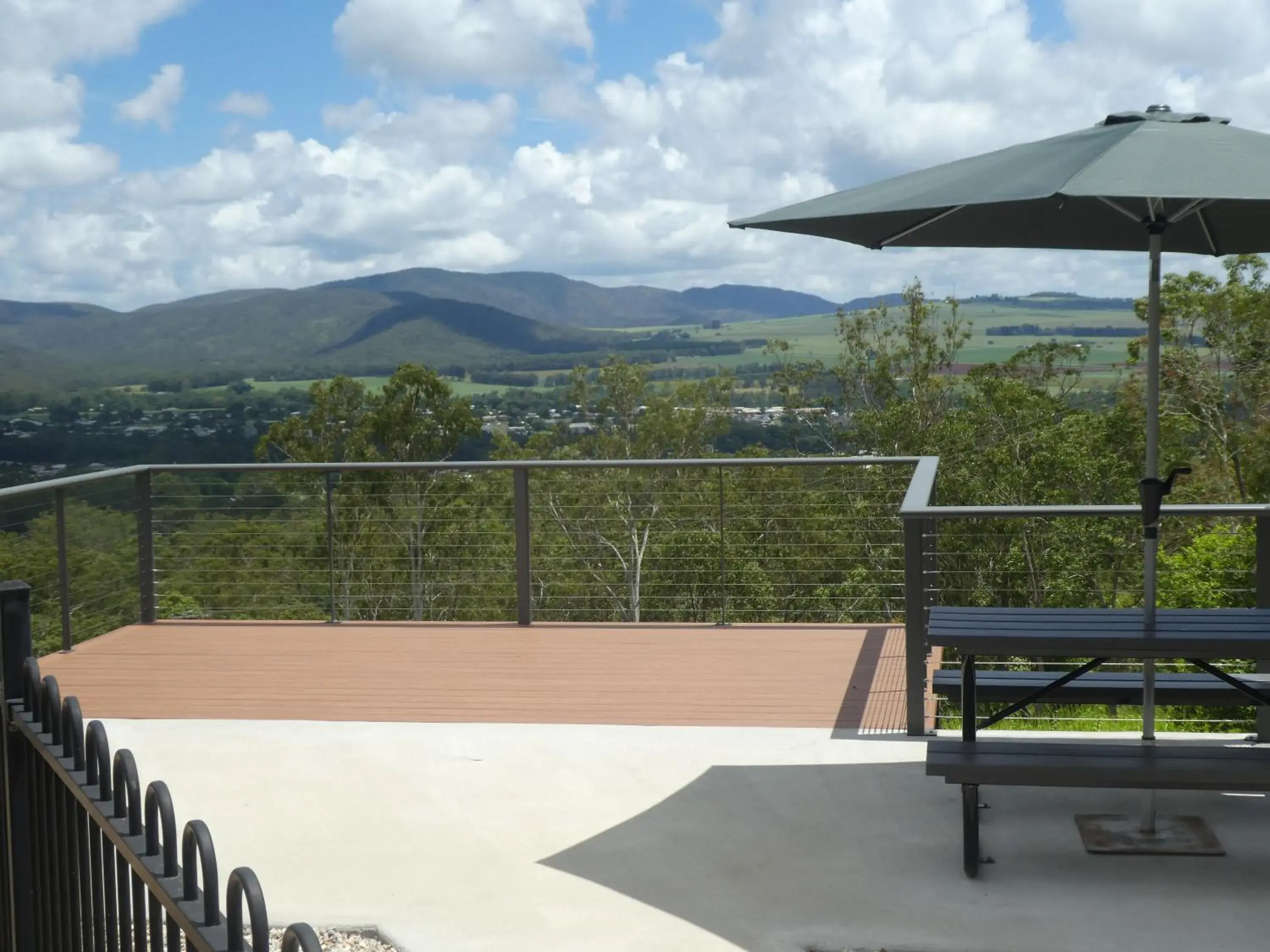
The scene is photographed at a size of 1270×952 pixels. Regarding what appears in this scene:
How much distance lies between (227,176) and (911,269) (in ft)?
169

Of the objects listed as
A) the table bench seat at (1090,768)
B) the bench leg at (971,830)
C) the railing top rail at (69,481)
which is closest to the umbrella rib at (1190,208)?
the table bench seat at (1090,768)

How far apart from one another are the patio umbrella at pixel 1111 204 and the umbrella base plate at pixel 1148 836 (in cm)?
7

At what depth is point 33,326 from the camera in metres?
78.3

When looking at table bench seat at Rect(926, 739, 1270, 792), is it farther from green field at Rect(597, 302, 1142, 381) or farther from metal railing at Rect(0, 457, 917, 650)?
green field at Rect(597, 302, 1142, 381)

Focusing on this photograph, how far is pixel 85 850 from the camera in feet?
7.64

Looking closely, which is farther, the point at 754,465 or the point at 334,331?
the point at 334,331

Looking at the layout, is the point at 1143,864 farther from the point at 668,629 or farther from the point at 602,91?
the point at 602,91

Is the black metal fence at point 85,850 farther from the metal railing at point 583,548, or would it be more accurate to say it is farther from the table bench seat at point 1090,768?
the metal railing at point 583,548

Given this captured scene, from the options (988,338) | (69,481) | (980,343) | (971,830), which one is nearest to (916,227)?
(971,830)

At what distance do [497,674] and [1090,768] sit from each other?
3.63 metres

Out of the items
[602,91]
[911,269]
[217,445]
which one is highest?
[602,91]

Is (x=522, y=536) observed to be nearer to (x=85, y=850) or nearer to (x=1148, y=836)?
(x=1148, y=836)

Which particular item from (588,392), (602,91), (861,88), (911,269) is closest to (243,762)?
(861,88)

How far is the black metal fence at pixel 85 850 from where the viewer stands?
1.87 m
